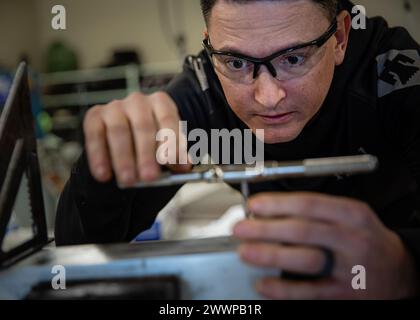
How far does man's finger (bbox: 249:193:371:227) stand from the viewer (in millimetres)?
220

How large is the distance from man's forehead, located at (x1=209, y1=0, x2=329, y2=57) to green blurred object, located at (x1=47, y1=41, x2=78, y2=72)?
225 cm

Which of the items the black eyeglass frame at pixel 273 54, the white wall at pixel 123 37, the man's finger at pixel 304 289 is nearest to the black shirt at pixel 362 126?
the black eyeglass frame at pixel 273 54

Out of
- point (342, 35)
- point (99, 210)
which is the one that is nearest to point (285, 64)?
point (342, 35)

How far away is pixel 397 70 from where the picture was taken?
Result: 53 cm

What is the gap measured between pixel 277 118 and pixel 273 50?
8 cm

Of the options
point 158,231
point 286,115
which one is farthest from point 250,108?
point 158,231

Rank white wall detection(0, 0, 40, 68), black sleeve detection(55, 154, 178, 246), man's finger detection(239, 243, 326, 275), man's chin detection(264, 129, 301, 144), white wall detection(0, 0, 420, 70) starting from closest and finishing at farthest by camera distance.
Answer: man's finger detection(239, 243, 326, 275)
black sleeve detection(55, 154, 178, 246)
man's chin detection(264, 129, 301, 144)
white wall detection(0, 0, 40, 68)
white wall detection(0, 0, 420, 70)

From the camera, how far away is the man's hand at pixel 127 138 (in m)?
0.27

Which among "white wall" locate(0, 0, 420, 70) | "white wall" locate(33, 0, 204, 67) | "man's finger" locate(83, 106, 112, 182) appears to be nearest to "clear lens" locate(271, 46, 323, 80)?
"man's finger" locate(83, 106, 112, 182)

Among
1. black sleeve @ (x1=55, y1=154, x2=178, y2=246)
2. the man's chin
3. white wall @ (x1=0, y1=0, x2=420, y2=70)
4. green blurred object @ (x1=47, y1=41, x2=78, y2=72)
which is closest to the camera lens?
black sleeve @ (x1=55, y1=154, x2=178, y2=246)

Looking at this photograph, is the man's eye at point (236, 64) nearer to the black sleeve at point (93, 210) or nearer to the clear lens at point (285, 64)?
the clear lens at point (285, 64)

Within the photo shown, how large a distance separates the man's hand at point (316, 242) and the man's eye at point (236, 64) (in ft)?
0.85

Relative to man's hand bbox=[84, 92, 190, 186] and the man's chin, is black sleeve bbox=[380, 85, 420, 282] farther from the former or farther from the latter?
man's hand bbox=[84, 92, 190, 186]

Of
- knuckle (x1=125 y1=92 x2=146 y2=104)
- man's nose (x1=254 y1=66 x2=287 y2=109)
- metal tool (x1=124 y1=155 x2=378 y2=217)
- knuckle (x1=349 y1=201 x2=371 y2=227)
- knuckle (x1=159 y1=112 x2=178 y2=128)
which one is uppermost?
man's nose (x1=254 y1=66 x2=287 y2=109)
